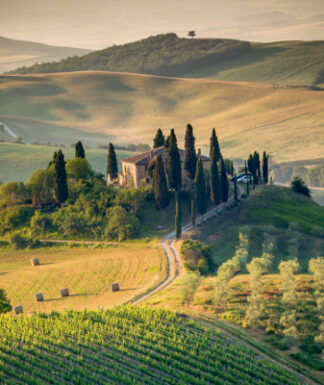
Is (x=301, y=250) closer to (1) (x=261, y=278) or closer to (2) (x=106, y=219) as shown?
(1) (x=261, y=278)

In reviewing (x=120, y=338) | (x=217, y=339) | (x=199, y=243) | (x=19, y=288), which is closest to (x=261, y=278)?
(x=199, y=243)

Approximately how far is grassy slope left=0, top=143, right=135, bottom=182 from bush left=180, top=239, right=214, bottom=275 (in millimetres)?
81535

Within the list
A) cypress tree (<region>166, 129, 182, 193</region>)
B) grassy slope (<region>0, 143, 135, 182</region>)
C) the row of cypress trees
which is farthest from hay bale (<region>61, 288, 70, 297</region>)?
grassy slope (<region>0, 143, 135, 182</region>)

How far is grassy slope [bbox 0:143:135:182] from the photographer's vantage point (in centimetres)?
14150

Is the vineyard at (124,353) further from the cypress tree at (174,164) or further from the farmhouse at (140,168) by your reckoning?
the farmhouse at (140,168)

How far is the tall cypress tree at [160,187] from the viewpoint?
257ft

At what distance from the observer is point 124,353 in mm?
38219

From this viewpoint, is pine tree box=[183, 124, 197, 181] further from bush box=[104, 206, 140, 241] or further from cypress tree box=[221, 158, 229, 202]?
bush box=[104, 206, 140, 241]

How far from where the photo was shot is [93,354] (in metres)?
37.8

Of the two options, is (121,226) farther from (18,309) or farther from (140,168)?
(18,309)

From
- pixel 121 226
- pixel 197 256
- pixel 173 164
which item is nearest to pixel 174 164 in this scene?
pixel 173 164

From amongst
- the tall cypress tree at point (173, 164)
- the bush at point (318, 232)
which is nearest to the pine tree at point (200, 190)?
the tall cypress tree at point (173, 164)

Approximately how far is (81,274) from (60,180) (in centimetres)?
2252

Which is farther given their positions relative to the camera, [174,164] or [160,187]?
[174,164]
